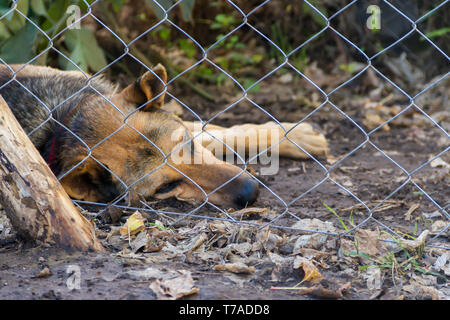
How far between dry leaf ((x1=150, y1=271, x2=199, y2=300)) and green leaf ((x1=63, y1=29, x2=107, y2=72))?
2966mm

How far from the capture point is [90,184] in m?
3.74

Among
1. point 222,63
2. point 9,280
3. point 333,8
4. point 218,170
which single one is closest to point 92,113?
point 218,170

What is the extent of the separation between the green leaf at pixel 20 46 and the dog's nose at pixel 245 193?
2.22 metres

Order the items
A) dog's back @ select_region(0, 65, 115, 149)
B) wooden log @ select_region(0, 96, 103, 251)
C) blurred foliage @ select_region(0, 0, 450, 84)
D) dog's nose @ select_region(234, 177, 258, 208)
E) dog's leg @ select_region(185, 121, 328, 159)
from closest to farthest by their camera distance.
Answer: wooden log @ select_region(0, 96, 103, 251)
dog's nose @ select_region(234, 177, 258, 208)
dog's back @ select_region(0, 65, 115, 149)
dog's leg @ select_region(185, 121, 328, 159)
blurred foliage @ select_region(0, 0, 450, 84)

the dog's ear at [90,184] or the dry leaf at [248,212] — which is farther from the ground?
the dog's ear at [90,184]

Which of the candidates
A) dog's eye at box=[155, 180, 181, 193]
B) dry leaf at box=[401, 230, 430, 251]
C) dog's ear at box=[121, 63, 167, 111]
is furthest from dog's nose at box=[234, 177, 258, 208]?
dry leaf at box=[401, 230, 430, 251]

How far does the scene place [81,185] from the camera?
146 inches

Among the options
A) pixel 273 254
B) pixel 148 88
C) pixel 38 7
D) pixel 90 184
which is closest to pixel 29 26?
pixel 38 7

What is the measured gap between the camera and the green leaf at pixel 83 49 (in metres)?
4.94

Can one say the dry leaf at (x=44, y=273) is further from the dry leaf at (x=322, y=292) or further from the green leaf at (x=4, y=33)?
the green leaf at (x=4, y=33)

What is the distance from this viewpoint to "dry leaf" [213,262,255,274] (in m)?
2.58

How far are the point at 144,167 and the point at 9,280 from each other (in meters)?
1.36

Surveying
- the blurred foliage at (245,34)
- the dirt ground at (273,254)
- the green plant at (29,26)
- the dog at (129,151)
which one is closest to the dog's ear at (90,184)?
the dog at (129,151)

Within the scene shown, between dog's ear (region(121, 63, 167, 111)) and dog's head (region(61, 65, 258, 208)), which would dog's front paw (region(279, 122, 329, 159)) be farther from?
dog's ear (region(121, 63, 167, 111))
